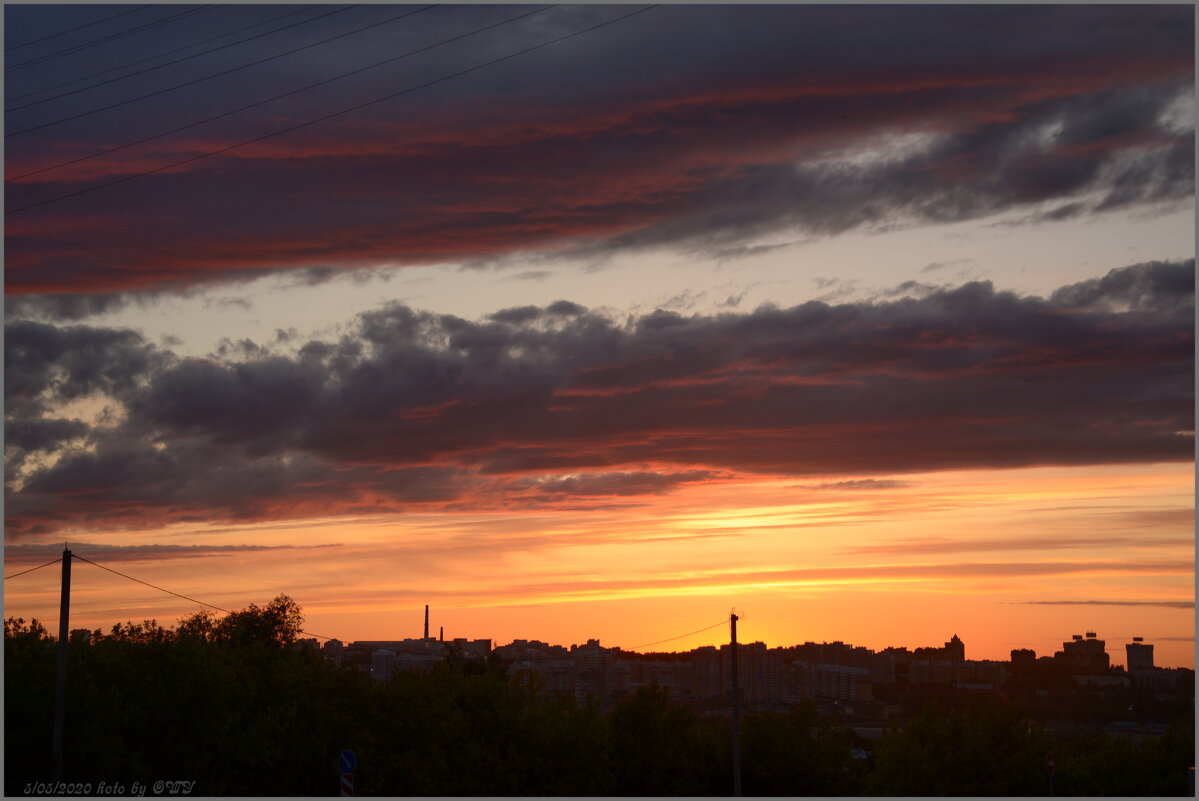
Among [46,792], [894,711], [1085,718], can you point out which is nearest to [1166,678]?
[1085,718]

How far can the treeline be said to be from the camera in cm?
3953

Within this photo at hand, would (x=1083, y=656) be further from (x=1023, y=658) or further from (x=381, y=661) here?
(x=381, y=661)

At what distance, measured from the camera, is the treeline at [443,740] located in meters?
39.5

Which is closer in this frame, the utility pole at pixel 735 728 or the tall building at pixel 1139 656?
the utility pole at pixel 735 728

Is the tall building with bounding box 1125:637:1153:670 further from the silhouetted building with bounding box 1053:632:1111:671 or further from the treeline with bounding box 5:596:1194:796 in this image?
the treeline with bounding box 5:596:1194:796

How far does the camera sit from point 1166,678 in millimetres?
93188

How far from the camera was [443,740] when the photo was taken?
44.9 meters

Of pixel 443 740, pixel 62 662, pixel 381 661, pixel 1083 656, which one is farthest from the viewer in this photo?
pixel 381 661

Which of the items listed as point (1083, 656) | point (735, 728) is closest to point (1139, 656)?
point (1083, 656)

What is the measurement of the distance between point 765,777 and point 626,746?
21.2 feet

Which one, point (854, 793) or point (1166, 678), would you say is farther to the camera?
point (1166, 678)

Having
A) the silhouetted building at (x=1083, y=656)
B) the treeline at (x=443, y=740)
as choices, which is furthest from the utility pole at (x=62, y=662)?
the silhouetted building at (x=1083, y=656)

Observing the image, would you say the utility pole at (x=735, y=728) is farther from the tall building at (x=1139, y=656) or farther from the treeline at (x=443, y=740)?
the tall building at (x=1139, y=656)

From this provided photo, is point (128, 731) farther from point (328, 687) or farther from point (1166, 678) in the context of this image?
point (1166, 678)
